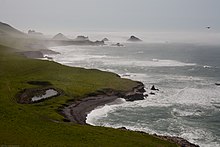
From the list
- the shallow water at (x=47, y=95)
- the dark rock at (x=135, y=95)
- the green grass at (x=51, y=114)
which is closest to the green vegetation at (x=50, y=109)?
the green grass at (x=51, y=114)

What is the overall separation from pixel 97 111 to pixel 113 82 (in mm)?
31952

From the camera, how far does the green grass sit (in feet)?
177

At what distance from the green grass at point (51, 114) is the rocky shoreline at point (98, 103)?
2.60m

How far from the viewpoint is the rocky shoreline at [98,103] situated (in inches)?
2584

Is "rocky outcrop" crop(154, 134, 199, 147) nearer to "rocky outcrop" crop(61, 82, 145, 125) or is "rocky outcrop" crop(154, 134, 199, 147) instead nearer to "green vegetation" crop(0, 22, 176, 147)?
"green vegetation" crop(0, 22, 176, 147)

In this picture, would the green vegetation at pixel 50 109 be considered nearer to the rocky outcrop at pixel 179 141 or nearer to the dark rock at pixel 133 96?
the rocky outcrop at pixel 179 141

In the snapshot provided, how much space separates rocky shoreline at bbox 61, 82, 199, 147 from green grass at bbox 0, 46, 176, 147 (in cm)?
260

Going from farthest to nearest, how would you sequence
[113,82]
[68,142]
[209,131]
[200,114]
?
[113,82] < [200,114] < [209,131] < [68,142]

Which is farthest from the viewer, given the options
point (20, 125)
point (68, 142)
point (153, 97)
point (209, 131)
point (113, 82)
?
point (113, 82)

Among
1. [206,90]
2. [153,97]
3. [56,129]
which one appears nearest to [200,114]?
[153,97]

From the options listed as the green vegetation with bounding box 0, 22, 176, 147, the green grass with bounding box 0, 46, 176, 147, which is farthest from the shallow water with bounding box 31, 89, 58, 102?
the green grass with bounding box 0, 46, 176, 147

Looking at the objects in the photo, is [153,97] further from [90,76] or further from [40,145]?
[40,145]

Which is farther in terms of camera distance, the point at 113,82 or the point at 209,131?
the point at 113,82

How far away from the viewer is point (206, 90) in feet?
398
